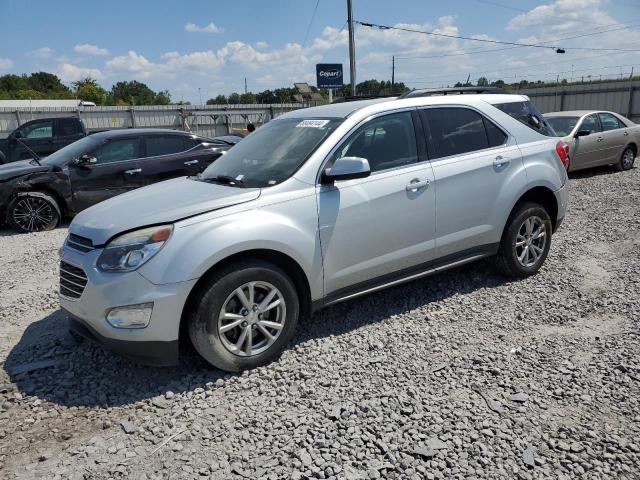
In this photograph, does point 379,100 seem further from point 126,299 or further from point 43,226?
point 43,226

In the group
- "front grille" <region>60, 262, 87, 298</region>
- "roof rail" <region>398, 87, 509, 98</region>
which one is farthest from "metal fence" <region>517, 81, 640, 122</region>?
"front grille" <region>60, 262, 87, 298</region>

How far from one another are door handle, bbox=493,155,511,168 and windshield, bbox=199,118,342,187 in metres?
1.58

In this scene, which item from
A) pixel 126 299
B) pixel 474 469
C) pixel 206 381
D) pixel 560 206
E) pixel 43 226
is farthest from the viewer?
pixel 43 226

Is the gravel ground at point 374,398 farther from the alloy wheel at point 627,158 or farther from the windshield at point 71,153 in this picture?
the alloy wheel at point 627,158

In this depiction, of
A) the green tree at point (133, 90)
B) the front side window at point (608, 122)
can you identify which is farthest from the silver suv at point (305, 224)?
the green tree at point (133, 90)

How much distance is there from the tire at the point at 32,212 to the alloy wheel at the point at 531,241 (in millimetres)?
7104

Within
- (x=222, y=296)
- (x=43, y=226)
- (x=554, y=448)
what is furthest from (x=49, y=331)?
(x=43, y=226)

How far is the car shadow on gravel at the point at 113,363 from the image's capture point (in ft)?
11.0

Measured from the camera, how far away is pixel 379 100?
440 cm

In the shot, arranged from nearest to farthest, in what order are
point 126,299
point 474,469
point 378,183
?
1. point 474,469
2. point 126,299
3. point 378,183

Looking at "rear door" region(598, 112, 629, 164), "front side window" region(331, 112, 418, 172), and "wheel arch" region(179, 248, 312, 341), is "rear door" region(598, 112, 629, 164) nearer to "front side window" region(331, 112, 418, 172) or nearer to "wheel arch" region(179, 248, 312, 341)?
"front side window" region(331, 112, 418, 172)

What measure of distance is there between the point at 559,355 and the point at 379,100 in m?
2.52

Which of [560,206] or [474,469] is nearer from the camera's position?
[474,469]

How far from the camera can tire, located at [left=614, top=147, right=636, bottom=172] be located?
12.0 meters
